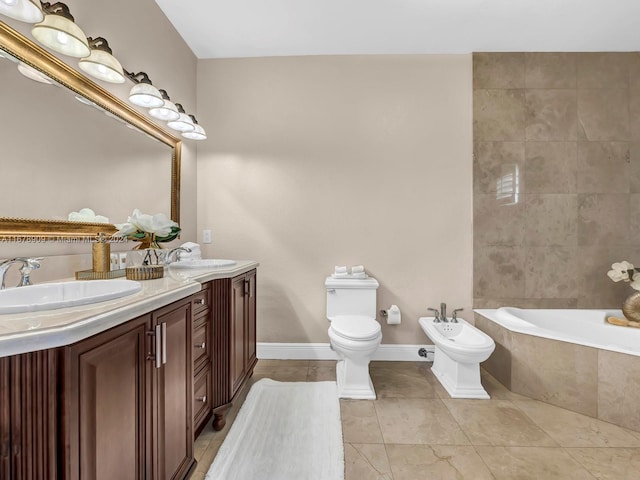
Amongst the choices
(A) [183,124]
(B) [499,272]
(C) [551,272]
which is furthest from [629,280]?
(A) [183,124]

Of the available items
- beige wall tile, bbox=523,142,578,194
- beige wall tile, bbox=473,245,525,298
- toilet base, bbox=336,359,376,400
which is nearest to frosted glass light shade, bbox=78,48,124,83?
toilet base, bbox=336,359,376,400

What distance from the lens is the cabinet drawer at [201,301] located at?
56.6 inches

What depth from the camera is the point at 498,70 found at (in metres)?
2.57

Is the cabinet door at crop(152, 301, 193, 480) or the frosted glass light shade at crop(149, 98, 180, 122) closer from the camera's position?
the cabinet door at crop(152, 301, 193, 480)

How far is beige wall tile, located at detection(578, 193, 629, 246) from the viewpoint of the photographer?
8.21ft

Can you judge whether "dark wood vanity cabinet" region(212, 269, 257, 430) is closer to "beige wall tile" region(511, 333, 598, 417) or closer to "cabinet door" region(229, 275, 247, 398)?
"cabinet door" region(229, 275, 247, 398)

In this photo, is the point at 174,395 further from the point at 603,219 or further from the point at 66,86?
the point at 603,219

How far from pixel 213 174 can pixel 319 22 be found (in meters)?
1.42

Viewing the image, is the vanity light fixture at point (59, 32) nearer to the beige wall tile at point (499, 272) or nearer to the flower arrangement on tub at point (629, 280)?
the beige wall tile at point (499, 272)

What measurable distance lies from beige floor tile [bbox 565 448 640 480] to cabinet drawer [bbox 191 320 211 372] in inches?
A: 73.3

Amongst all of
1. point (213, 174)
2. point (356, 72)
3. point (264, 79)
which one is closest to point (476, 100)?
point (356, 72)

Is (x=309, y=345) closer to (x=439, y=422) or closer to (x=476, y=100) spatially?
(x=439, y=422)

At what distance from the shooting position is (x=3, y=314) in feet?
2.36

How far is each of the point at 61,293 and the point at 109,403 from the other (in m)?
0.54
